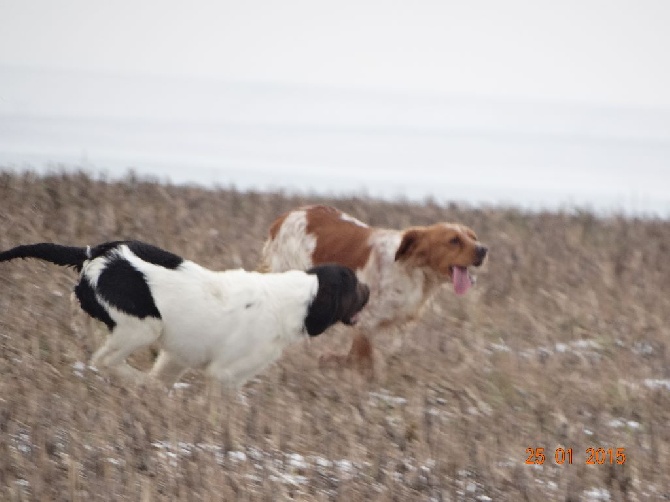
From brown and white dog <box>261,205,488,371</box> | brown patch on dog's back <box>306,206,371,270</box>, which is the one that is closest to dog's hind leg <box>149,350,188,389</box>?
brown and white dog <box>261,205,488,371</box>

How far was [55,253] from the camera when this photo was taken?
6691 mm

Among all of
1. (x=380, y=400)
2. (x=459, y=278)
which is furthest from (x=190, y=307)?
(x=459, y=278)

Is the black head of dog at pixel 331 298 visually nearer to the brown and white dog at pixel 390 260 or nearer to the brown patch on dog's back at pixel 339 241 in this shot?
the brown and white dog at pixel 390 260

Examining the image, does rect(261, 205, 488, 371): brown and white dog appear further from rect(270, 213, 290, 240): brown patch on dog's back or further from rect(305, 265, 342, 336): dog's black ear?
rect(305, 265, 342, 336): dog's black ear

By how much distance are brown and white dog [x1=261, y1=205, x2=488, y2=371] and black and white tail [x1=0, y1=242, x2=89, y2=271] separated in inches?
71.8

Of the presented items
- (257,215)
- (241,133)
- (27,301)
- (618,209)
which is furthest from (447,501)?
(241,133)

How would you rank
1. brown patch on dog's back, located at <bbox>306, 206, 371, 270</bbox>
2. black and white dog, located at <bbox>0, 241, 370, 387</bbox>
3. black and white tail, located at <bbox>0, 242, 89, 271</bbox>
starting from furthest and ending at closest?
brown patch on dog's back, located at <bbox>306, 206, 371, 270</bbox> → black and white tail, located at <bbox>0, 242, 89, 271</bbox> → black and white dog, located at <bbox>0, 241, 370, 387</bbox>

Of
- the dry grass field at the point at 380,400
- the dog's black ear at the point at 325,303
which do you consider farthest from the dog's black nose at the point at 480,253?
the dog's black ear at the point at 325,303

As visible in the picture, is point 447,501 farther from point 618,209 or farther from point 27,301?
point 618,209

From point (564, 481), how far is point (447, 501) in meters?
0.67

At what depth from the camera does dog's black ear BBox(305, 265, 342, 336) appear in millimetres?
6746

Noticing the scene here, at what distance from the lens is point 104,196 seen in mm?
12172

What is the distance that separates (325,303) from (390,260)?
1.28 m
